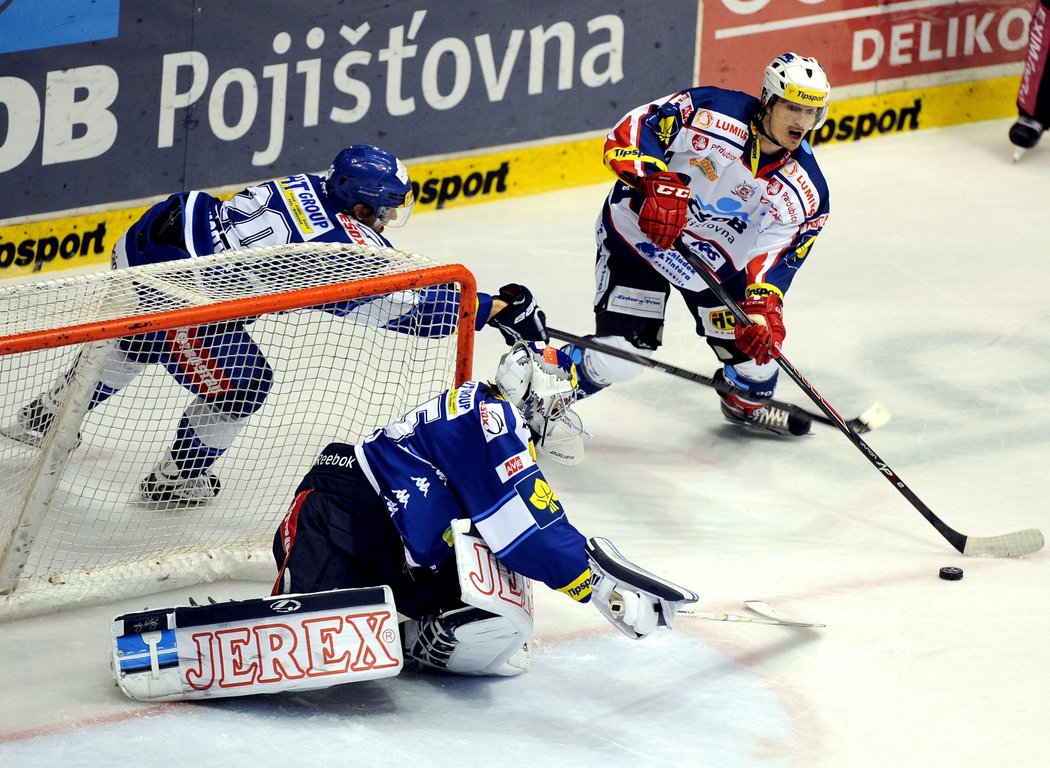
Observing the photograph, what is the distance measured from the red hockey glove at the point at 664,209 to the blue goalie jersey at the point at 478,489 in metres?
1.28

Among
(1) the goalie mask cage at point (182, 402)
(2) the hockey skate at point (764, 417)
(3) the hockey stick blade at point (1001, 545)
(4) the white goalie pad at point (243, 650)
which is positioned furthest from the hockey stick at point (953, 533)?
(4) the white goalie pad at point (243, 650)

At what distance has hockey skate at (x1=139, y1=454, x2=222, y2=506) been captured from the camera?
14.4 feet

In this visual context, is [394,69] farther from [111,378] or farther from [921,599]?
[921,599]

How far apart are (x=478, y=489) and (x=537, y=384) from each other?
0.87 ft

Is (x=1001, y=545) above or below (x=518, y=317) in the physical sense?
below

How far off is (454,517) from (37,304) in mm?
1052

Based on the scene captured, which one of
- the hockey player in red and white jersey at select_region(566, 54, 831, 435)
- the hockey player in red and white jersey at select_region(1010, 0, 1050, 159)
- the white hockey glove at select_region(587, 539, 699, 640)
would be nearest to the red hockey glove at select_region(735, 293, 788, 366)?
the hockey player in red and white jersey at select_region(566, 54, 831, 435)

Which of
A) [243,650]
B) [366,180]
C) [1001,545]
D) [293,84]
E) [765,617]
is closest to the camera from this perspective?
[243,650]

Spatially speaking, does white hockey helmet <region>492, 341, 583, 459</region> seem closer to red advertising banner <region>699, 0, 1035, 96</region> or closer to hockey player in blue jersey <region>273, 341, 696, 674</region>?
hockey player in blue jersey <region>273, 341, 696, 674</region>

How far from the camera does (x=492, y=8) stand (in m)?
6.79

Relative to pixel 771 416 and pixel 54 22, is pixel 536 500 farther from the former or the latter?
pixel 54 22

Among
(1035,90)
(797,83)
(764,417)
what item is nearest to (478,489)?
(797,83)

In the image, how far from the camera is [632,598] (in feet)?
11.8

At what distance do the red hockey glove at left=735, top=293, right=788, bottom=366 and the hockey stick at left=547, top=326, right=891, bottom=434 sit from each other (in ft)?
0.59
